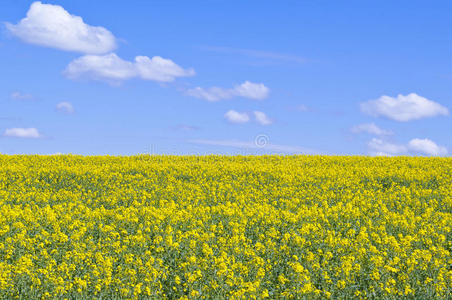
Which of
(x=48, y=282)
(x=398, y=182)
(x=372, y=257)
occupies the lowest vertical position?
(x=48, y=282)

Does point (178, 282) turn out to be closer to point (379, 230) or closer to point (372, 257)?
point (372, 257)

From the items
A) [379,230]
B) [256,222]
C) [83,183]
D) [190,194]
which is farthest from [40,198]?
[379,230]

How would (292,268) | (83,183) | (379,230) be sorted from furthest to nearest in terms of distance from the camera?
(83,183), (379,230), (292,268)

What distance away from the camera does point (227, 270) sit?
8203mm

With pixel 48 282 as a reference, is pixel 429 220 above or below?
above

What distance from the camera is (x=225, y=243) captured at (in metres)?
10.2

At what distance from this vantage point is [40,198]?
55.6 ft

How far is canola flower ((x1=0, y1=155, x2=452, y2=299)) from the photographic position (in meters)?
8.14

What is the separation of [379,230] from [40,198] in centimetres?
1216

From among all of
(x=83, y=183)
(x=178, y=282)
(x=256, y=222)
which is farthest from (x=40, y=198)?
(x=178, y=282)

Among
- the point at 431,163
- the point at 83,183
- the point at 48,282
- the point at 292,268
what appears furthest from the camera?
the point at 431,163

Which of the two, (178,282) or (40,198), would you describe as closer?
(178,282)

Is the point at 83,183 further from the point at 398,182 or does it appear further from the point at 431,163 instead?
the point at 431,163

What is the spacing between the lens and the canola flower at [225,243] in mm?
8141
